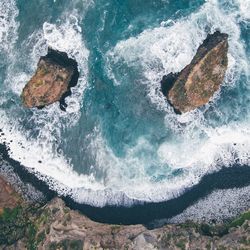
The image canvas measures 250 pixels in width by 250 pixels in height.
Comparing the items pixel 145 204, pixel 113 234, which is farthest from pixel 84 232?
pixel 145 204

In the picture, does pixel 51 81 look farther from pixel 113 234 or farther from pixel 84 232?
pixel 113 234

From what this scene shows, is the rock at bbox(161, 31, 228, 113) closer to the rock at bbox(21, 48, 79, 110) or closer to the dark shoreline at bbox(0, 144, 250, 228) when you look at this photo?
the dark shoreline at bbox(0, 144, 250, 228)

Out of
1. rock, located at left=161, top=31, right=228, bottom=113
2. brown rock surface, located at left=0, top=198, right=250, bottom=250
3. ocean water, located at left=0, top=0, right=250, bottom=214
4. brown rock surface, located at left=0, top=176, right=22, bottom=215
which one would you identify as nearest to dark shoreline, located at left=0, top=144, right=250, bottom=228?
ocean water, located at left=0, top=0, right=250, bottom=214

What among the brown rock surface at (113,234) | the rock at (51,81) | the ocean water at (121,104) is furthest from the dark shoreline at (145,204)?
the rock at (51,81)

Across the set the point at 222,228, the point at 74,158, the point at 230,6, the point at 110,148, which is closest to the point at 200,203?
the point at 222,228

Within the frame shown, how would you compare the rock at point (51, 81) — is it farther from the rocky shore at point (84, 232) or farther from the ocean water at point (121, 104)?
the rocky shore at point (84, 232)

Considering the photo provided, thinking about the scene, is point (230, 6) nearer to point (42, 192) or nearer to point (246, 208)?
point (246, 208)
